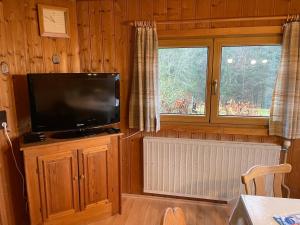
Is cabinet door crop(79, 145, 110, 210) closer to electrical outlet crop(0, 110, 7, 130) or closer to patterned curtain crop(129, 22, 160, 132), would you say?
patterned curtain crop(129, 22, 160, 132)

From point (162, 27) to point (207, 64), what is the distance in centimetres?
62

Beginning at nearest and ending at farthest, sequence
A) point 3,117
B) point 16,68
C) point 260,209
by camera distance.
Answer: point 260,209 → point 3,117 → point 16,68

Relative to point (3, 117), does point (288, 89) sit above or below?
above

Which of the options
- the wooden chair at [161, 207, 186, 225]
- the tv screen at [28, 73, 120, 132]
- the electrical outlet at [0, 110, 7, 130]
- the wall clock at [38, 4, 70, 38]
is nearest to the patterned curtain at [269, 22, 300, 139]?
the tv screen at [28, 73, 120, 132]

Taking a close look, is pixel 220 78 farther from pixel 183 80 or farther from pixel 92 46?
pixel 92 46

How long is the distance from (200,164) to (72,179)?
1.33 m

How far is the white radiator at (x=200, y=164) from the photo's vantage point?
2.39 m

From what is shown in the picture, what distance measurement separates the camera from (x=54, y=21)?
89.5 inches

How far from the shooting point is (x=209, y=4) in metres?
2.30

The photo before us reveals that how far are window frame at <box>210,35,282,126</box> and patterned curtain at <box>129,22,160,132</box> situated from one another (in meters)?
0.61

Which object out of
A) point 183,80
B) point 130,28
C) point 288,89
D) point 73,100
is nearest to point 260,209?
point 288,89

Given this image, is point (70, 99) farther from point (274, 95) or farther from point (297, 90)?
point (297, 90)

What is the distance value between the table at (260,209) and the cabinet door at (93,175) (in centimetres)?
128

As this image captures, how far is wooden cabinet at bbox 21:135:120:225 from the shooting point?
6.42ft
